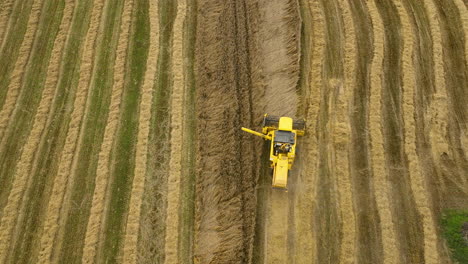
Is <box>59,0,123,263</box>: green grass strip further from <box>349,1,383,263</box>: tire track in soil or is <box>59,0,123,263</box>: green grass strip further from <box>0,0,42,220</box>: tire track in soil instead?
<box>349,1,383,263</box>: tire track in soil

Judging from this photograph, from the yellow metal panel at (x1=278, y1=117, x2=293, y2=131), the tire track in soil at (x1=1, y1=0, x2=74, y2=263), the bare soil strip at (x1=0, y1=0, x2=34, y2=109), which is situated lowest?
the tire track in soil at (x1=1, y1=0, x2=74, y2=263)

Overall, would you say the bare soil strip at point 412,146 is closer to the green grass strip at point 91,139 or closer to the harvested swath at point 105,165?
the harvested swath at point 105,165

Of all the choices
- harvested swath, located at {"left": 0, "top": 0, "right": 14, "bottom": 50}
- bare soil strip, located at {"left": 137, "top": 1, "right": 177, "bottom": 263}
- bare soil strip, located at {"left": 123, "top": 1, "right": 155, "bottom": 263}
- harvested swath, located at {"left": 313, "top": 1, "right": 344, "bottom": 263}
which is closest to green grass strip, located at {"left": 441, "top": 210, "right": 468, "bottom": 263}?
harvested swath, located at {"left": 313, "top": 1, "right": 344, "bottom": 263}

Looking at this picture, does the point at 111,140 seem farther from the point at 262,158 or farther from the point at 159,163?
the point at 262,158

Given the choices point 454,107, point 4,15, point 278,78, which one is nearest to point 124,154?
point 278,78

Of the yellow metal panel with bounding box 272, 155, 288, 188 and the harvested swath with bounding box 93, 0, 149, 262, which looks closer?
the yellow metal panel with bounding box 272, 155, 288, 188

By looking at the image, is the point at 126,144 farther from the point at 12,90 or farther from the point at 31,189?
the point at 12,90

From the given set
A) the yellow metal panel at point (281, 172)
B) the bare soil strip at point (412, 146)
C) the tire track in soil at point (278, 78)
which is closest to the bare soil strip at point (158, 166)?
the tire track in soil at point (278, 78)
